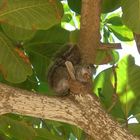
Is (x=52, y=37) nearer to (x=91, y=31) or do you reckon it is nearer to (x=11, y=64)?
(x=11, y=64)

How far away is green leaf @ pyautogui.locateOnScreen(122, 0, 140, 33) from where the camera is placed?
1111mm

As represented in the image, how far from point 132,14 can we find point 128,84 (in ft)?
0.73

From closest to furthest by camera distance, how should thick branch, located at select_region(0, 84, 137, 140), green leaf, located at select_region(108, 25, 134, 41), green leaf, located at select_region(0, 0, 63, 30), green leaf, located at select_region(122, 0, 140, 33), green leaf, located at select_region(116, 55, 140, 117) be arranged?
thick branch, located at select_region(0, 84, 137, 140) < green leaf, located at select_region(0, 0, 63, 30) < green leaf, located at select_region(122, 0, 140, 33) < green leaf, located at select_region(116, 55, 140, 117) < green leaf, located at select_region(108, 25, 134, 41)

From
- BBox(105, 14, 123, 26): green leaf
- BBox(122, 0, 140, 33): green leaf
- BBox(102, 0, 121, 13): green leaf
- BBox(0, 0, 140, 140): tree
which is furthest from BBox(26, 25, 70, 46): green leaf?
BBox(105, 14, 123, 26): green leaf

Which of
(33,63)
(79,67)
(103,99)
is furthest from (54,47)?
(79,67)

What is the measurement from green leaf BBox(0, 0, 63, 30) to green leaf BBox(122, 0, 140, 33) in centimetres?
17

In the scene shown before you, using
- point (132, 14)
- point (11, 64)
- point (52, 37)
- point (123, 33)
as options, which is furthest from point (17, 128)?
point (123, 33)

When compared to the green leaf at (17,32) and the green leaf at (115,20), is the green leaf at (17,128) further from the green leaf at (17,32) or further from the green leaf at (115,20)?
the green leaf at (115,20)

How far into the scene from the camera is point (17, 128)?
116 cm

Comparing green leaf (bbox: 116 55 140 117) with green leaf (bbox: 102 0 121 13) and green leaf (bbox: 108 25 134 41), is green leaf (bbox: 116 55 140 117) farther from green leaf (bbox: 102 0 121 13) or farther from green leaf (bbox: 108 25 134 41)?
green leaf (bbox: 108 25 134 41)

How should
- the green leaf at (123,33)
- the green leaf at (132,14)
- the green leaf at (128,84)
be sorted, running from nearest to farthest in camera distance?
the green leaf at (132,14) → the green leaf at (128,84) → the green leaf at (123,33)

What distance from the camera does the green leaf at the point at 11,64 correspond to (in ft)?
3.68

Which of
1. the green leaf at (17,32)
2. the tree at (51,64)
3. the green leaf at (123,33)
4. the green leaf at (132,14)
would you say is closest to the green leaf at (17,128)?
the tree at (51,64)

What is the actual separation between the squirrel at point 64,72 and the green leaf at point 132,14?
26 centimetres
